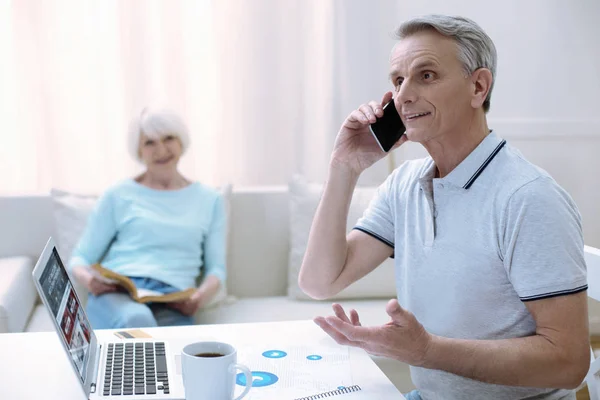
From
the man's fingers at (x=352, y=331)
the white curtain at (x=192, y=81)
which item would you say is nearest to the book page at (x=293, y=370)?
the man's fingers at (x=352, y=331)

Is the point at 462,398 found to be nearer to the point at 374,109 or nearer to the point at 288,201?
the point at 374,109

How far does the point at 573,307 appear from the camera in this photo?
1.17 meters

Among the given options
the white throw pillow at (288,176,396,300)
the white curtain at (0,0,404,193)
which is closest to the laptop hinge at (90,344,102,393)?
the white throw pillow at (288,176,396,300)

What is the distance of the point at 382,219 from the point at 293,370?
464 millimetres

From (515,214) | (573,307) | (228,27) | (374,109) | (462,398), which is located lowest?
(462,398)

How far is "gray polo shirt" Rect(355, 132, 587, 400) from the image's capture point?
120 cm

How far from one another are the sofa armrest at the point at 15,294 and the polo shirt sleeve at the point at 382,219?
1.27 metres

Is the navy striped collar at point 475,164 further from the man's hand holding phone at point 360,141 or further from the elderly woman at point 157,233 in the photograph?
the elderly woman at point 157,233

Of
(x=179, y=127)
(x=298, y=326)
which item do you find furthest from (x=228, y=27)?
(x=298, y=326)

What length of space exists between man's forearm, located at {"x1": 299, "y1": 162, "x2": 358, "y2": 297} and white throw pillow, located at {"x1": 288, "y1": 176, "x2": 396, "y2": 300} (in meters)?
1.17

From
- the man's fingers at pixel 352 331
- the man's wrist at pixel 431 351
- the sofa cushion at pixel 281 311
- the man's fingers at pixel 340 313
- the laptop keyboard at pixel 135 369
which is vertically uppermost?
the man's fingers at pixel 352 331

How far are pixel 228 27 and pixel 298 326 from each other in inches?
79.4

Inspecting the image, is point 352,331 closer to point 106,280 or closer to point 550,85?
point 106,280

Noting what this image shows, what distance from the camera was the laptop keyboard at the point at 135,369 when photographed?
3.55ft
